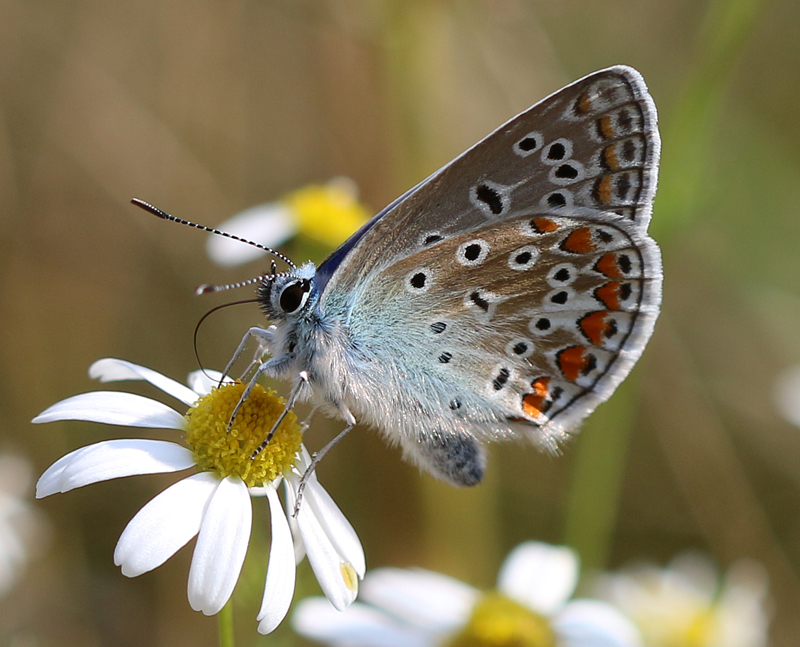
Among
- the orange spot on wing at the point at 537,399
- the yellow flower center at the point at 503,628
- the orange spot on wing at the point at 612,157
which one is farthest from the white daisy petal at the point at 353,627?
the orange spot on wing at the point at 612,157

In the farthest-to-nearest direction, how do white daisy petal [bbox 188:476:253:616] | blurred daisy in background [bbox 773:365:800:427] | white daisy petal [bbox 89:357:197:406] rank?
blurred daisy in background [bbox 773:365:800:427]
white daisy petal [bbox 89:357:197:406]
white daisy petal [bbox 188:476:253:616]

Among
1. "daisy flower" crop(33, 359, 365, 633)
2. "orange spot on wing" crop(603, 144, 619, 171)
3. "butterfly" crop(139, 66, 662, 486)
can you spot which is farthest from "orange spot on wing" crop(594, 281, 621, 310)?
"daisy flower" crop(33, 359, 365, 633)

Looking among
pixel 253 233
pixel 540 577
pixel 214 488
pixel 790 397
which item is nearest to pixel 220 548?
pixel 214 488

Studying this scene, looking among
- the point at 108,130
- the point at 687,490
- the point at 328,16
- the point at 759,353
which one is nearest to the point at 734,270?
the point at 759,353

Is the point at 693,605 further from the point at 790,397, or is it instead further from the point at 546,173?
the point at 546,173

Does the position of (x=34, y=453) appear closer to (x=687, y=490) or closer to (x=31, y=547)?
(x=31, y=547)

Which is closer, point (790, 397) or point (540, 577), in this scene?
point (540, 577)

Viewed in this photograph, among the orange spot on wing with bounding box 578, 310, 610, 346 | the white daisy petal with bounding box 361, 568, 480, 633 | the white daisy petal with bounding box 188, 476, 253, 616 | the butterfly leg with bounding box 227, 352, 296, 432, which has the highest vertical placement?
the butterfly leg with bounding box 227, 352, 296, 432

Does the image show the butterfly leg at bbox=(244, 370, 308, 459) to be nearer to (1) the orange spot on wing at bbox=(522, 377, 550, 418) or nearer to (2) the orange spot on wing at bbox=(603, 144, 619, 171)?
(1) the orange spot on wing at bbox=(522, 377, 550, 418)
